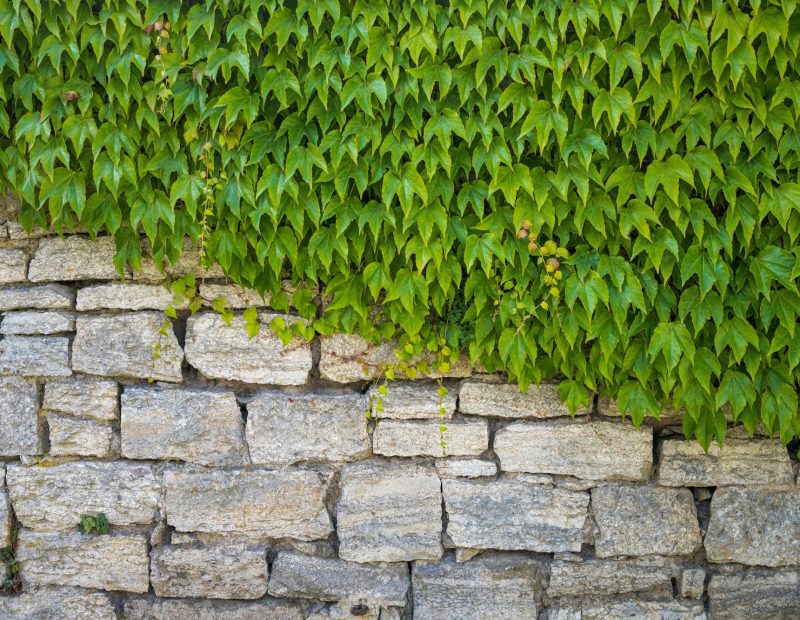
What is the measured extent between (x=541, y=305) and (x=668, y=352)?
480 mm

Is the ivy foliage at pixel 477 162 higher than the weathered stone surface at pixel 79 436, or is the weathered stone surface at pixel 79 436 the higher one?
the ivy foliage at pixel 477 162

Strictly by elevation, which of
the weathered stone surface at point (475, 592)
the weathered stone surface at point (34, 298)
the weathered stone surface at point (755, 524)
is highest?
the weathered stone surface at point (34, 298)

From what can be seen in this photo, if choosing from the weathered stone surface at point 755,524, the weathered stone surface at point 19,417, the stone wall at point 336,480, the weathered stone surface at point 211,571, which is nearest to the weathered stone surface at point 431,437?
the stone wall at point 336,480

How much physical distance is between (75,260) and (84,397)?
0.54 meters

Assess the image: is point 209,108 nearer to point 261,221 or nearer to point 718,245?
point 261,221

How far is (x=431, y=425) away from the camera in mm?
2953

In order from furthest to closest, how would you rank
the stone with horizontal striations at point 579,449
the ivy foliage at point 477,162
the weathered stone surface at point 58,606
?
the weathered stone surface at point 58,606 < the stone with horizontal striations at point 579,449 < the ivy foliage at point 477,162

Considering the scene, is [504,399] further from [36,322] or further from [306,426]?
[36,322]

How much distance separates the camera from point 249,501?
298 cm

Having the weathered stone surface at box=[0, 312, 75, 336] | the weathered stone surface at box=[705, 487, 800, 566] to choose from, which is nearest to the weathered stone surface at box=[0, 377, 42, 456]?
the weathered stone surface at box=[0, 312, 75, 336]

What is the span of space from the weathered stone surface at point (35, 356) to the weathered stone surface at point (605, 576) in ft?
6.92

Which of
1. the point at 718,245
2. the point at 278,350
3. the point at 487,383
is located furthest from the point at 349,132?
the point at 718,245

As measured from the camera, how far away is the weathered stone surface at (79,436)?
9.82ft

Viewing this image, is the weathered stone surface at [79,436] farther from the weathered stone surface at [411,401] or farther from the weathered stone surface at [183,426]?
the weathered stone surface at [411,401]
